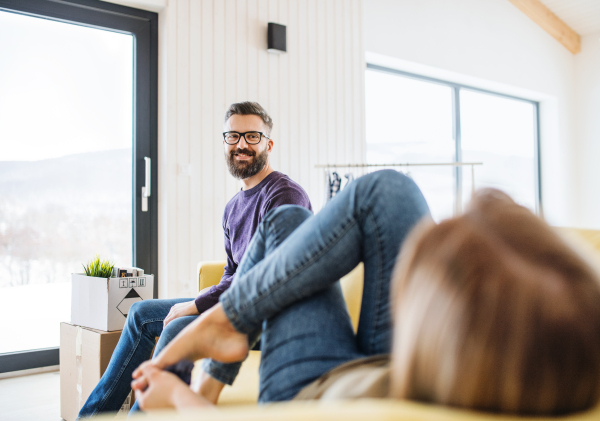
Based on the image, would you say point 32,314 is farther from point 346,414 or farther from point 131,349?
point 346,414

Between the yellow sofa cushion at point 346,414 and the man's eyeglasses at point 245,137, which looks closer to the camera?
the yellow sofa cushion at point 346,414

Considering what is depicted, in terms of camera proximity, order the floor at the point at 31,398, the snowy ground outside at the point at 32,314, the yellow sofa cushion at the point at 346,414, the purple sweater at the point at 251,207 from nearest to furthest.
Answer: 1. the yellow sofa cushion at the point at 346,414
2. the purple sweater at the point at 251,207
3. the floor at the point at 31,398
4. the snowy ground outside at the point at 32,314

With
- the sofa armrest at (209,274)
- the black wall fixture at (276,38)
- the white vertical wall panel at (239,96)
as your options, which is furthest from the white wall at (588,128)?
the sofa armrest at (209,274)

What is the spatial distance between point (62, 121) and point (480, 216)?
9.02 ft

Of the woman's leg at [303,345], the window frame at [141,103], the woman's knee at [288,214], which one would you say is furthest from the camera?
the window frame at [141,103]

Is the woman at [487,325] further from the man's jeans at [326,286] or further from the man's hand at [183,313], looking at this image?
the man's hand at [183,313]

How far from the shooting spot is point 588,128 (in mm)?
6012

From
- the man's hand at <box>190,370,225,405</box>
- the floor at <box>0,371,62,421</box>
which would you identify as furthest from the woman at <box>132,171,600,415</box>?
the floor at <box>0,371,62,421</box>

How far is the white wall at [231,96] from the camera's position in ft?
9.57

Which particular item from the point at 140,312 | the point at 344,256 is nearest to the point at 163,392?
the point at 344,256

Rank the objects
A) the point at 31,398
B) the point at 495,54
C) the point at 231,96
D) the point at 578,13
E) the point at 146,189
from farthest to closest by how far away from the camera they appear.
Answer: the point at 578,13 < the point at 495,54 < the point at 231,96 < the point at 146,189 < the point at 31,398

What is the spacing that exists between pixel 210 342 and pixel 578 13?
21.0 feet

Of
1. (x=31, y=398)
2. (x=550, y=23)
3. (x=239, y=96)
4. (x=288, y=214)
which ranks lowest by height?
(x=31, y=398)

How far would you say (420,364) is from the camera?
48cm
